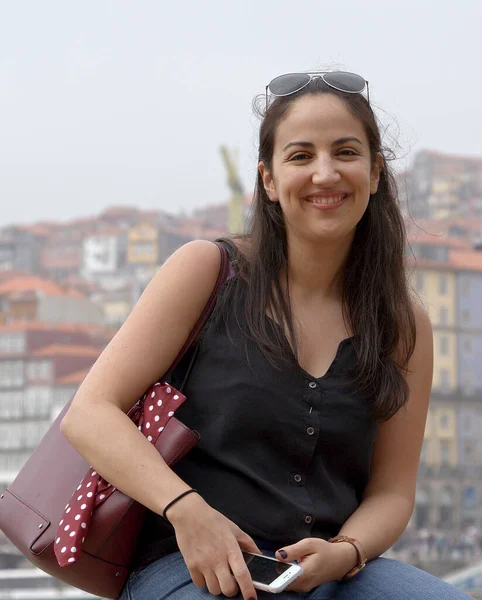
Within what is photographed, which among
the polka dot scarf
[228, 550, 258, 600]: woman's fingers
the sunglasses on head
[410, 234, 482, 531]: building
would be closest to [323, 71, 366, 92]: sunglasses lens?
the sunglasses on head

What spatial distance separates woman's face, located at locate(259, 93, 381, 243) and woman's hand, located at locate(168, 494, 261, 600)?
25cm

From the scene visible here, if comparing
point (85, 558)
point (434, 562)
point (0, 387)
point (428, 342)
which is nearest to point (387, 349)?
point (428, 342)

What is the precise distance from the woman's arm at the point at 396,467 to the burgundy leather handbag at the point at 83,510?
0.55ft

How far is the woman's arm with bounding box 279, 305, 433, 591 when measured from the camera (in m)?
0.92

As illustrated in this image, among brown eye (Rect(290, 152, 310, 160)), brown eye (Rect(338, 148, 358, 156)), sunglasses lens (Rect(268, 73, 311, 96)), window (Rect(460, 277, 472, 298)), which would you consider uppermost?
sunglasses lens (Rect(268, 73, 311, 96))

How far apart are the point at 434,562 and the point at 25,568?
1019cm

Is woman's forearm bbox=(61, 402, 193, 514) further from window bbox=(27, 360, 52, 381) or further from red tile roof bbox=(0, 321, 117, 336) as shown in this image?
red tile roof bbox=(0, 321, 117, 336)

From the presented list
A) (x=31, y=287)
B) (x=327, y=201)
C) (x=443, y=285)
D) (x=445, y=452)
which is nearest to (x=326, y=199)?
(x=327, y=201)

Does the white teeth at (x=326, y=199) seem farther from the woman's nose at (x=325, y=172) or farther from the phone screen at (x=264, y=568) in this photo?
the phone screen at (x=264, y=568)

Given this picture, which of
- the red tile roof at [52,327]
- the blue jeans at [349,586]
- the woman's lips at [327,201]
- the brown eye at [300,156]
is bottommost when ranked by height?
the red tile roof at [52,327]

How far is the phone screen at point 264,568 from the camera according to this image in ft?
2.61

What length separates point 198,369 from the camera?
905 millimetres

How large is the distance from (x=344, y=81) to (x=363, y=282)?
0.55ft

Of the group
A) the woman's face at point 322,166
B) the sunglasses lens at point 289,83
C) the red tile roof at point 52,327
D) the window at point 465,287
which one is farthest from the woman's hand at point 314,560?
the red tile roof at point 52,327
